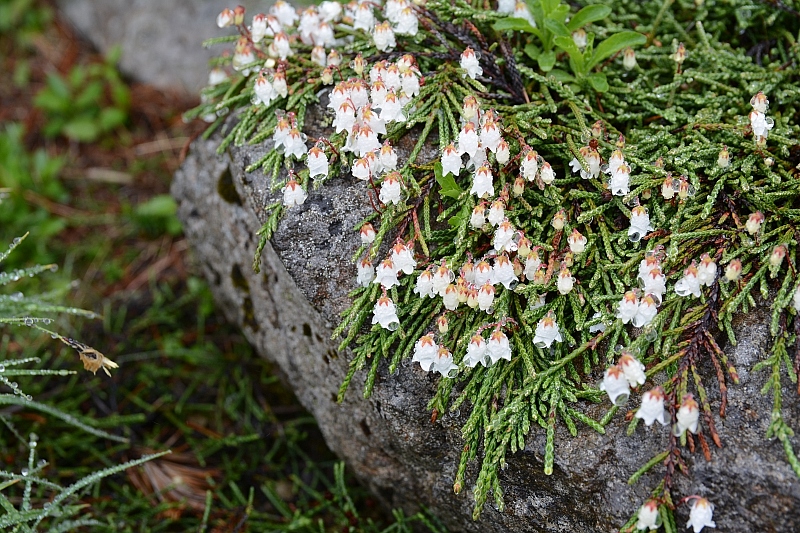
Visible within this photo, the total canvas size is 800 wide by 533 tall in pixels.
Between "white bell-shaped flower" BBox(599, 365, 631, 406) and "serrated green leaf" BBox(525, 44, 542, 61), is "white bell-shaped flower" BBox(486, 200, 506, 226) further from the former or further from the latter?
"serrated green leaf" BBox(525, 44, 542, 61)

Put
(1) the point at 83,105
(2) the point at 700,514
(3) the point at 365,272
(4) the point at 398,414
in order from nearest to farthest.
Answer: (2) the point at 700,514, (3) the point at 365,272, (4) the point at 398,414, (1) the point at 83,105

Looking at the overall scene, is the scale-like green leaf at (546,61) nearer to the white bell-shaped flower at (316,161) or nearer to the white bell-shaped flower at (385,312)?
the white bell-shaped flower at (316,161)

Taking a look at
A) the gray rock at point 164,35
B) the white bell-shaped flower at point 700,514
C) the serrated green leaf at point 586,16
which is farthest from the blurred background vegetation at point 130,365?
the serrated green leaf at point 586,16

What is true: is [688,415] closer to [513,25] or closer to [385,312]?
[385,312]

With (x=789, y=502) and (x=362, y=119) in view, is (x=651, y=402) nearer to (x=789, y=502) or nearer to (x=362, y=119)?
(x=789, y=502)

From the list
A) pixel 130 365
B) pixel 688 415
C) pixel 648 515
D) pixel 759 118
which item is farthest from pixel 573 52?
pixel 130 365

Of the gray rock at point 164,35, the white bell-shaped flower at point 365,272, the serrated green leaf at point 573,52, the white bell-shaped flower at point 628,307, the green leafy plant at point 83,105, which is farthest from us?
the gray rock at point 164,35
